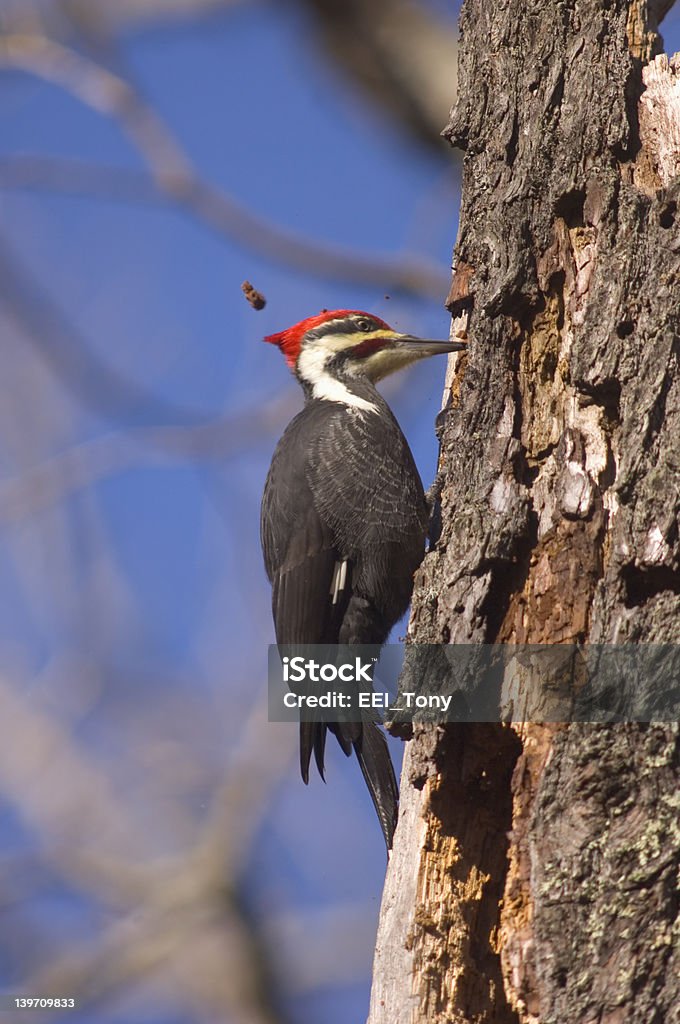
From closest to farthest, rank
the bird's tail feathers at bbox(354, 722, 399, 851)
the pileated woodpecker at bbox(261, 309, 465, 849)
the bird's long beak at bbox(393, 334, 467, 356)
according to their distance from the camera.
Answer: the bird's tail feathers at bbox(354, 722, 399, 851), the bird's long beak at bbox(393, 334, 467, 356), the pileated woodpecker at bbox(261, 309, 465, 849)

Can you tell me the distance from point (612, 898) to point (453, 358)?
168 centimetres

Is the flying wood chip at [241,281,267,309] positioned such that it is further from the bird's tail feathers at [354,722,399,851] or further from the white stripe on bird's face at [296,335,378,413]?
the bird's tail feathers at [354,722,399,851]

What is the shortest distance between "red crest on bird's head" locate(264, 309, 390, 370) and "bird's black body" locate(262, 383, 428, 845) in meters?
0.70

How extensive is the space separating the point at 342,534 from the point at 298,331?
1126mm

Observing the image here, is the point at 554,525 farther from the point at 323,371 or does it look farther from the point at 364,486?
the point at 323,371

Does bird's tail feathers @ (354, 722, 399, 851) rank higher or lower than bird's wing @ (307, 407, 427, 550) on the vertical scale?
lower

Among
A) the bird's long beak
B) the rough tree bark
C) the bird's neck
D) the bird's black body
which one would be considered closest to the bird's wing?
the bird's black body

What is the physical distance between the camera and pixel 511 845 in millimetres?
2334

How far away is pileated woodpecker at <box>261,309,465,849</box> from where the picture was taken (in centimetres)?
352

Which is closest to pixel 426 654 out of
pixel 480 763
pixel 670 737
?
pixel 480 763

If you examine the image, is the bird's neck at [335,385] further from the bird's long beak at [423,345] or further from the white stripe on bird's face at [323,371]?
the bird's long beak at [423,345]

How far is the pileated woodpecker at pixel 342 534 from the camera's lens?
3521 mm

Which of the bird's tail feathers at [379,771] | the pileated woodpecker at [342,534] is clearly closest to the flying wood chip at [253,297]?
the pileated woodpecker at [342,534]

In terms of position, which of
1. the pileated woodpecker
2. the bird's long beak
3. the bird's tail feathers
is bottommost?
the bird's tail feathers
